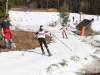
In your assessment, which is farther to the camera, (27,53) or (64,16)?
(64,16)

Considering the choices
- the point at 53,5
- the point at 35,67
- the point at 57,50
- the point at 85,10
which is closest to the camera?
the point at 35,67

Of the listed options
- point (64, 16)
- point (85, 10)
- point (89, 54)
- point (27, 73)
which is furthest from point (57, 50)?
point (85, 10)

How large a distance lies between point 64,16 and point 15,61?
21.4m

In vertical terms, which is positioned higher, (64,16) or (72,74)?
(64,16)

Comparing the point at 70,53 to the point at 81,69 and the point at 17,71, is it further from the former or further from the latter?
the point at 17,71

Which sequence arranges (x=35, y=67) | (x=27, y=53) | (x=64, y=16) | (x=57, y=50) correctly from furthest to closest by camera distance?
(x=64, y=16)
(x=57, y=50)
(x=27, y=53)
(x=35, y=67)

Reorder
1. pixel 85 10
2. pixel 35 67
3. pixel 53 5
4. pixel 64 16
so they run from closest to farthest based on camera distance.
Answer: pixel 35 67 → pixel 64 16 → pixel 85 10 → pixel 53 5

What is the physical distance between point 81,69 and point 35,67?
7.47 feet

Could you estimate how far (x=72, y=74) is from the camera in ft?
32.0

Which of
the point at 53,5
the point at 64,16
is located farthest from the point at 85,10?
the point at 64,16

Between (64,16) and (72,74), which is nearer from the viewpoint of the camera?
(72,74)

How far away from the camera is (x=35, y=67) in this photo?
10219 millimetres

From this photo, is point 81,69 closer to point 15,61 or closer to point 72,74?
point 72,74

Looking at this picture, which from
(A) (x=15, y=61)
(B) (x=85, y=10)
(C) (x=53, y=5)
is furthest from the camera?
(C) (x=53, y=5)
